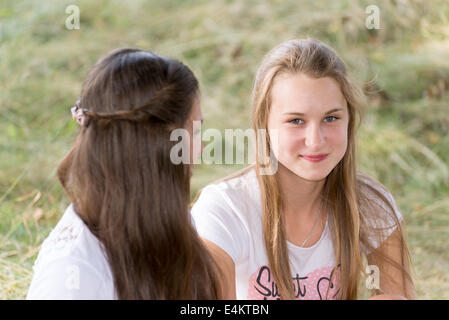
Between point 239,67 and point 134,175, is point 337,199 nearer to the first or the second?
point 134,175

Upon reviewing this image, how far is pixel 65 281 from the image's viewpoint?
3.83 feet

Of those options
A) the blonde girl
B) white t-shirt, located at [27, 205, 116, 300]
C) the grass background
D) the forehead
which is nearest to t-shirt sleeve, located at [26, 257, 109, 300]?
white t-shirt, located at [27, 205, 116, 300]

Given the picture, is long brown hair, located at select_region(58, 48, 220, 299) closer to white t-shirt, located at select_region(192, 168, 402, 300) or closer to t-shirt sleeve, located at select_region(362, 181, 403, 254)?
white t-shirt, located at select_region(192, 168, 402, 300)

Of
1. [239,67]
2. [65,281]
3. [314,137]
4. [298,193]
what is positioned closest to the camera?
[65,281]

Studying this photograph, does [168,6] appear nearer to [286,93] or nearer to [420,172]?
[420,172]

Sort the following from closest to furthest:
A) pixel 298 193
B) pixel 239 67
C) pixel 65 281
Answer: pixel 65 281, pixel 298 193, pixel 239 67

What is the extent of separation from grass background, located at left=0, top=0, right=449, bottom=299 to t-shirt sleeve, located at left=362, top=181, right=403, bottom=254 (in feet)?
2.42

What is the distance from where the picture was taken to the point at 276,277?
166 cm

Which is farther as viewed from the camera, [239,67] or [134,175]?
[239,67]

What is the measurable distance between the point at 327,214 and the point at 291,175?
0.18 m

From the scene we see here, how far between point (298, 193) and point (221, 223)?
0.88ft

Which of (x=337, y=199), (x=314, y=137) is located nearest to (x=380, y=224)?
(x=337, y=199)

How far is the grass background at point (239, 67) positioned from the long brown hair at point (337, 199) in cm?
76
